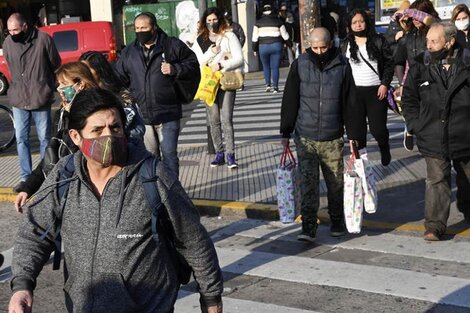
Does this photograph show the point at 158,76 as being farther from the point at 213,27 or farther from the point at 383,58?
the point at 383,58

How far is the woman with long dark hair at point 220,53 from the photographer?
35.3 feet

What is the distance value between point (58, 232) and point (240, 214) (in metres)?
5.57

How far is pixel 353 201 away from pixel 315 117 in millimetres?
763

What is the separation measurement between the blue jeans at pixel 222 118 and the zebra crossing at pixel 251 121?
2565 millimetres

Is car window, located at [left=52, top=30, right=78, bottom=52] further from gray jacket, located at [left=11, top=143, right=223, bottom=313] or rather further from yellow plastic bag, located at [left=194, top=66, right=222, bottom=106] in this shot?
gray jacket, located at [left=11, top=143, right=223, bottom=313]

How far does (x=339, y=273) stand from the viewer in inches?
284

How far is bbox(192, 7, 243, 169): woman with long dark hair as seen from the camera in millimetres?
10766

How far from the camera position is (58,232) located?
386cm

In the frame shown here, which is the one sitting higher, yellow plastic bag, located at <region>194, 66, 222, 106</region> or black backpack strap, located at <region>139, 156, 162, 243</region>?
black backpack strap, located at <region>139, 156, 162, 243</region>

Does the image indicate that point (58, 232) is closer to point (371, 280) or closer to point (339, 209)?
point (371, 280)

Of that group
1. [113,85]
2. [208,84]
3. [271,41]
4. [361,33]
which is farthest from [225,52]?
[271,41]

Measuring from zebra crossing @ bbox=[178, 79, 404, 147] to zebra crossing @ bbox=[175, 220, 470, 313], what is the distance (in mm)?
4897

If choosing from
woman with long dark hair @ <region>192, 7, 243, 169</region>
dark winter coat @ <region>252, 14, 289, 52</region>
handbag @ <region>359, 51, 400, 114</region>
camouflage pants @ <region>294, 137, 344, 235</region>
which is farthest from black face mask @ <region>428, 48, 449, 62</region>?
dark winter coat @ <region>252, 14, 289, 52</region>

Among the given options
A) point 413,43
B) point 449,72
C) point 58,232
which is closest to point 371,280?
point 449,72
